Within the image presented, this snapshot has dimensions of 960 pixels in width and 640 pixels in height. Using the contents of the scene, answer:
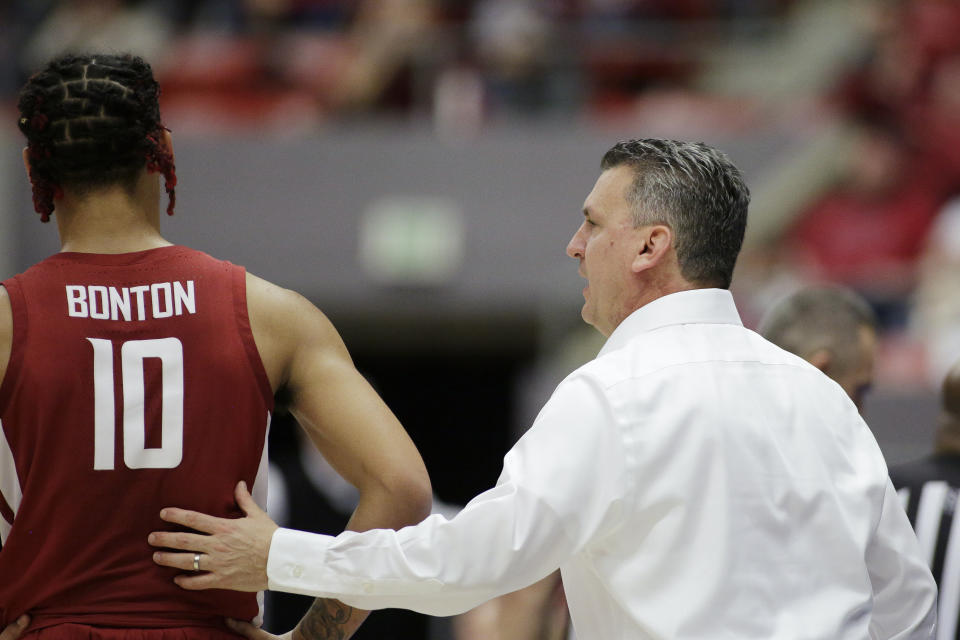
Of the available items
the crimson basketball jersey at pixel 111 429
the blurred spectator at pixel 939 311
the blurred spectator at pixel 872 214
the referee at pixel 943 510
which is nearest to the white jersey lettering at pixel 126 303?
the crimson basketball jersey at pixel 111 429

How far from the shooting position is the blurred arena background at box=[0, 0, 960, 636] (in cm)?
851

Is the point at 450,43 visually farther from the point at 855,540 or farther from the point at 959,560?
the point at 855,540

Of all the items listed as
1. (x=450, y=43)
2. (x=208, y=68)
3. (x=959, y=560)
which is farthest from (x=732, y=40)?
(x=959, y=560)

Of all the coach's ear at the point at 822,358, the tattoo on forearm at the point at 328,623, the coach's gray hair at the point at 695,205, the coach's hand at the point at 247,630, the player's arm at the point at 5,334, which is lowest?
the tattoo on forearm at the point at 328,623

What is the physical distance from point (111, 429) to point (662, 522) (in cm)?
99

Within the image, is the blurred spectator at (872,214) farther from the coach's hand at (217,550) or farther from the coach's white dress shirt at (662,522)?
the coach's hand at (217,550)

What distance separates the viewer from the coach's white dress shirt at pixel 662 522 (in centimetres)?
227

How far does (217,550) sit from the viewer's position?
A: 232 cm

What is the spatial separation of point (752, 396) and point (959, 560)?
1237mm

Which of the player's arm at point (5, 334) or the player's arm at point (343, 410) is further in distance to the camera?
the player's arm at point (343, 410)

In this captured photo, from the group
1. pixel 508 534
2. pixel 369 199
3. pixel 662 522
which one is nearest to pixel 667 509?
pixel 662 522

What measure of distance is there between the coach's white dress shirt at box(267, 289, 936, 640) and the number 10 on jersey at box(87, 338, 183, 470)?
0.28 meters

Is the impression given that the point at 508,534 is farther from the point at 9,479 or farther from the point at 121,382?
the point at 9,479

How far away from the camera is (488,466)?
34.4ft
